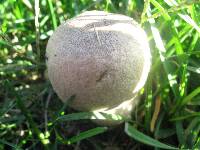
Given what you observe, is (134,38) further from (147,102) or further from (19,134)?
(19,134)

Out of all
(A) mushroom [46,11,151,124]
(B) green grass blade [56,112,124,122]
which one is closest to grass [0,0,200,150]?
(B) green grass blade [56,112,124,122]

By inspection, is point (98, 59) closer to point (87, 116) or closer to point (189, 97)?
point (87, 116)

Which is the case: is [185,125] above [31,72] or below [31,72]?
below

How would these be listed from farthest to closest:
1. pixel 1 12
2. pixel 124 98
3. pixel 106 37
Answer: pixel 1 12 < pixel 124 98 < pixel 106 37

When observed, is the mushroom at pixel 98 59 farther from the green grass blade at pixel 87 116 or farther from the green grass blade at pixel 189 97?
the green grass blade at pixel 189 97

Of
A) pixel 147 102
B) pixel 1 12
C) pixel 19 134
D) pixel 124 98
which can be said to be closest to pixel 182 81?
pixel 147 102

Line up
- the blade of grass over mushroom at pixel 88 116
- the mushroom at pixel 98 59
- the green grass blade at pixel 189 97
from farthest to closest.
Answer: the green grass blade at pixel 189 97
the blade of grass over mushroom at pixel 88 116
the mushroom at pixel 98 59

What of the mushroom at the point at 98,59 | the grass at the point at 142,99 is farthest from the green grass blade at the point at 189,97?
the mushroom at the point at 98,59
